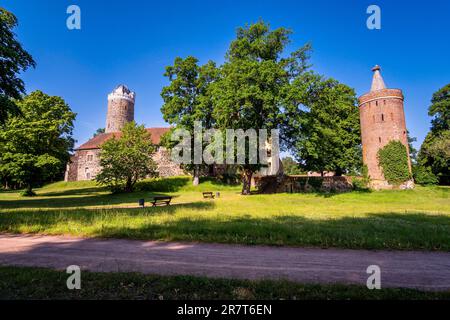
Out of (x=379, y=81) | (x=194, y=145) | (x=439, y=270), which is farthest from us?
(x=379, y=81)

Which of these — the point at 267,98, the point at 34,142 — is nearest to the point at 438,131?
the point at 267,98

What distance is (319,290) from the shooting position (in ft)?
13.6

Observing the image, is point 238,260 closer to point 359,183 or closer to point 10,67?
point 10,67

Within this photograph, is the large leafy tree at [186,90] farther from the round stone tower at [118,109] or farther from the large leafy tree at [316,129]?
the round stone tower at [118,109]

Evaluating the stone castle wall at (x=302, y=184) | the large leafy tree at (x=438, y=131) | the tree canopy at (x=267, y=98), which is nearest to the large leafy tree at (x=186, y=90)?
the tree canopy at (x=267, y=98)

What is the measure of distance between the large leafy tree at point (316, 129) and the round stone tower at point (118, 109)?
180ft

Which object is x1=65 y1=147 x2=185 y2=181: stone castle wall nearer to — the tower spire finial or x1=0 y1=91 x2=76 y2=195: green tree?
x1=0 y1=91 x2=76 y2=195: green tree

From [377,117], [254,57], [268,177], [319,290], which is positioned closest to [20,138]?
[254,57]

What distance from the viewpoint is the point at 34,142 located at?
29938mm

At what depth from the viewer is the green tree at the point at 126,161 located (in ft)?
109

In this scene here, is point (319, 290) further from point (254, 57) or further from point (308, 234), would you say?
point (254, 57)
